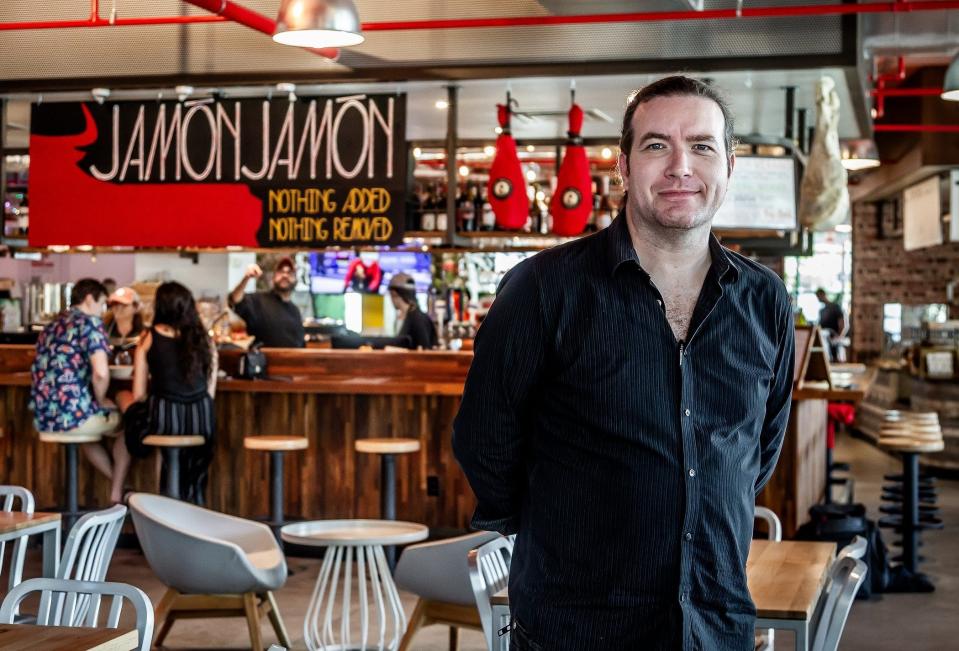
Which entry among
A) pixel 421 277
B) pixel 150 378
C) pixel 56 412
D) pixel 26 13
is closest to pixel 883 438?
pixel 150 378

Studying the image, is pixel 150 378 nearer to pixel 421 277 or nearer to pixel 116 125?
pixel 116 125

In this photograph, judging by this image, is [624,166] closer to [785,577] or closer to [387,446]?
[785,577]

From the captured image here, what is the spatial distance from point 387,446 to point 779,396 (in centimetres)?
511

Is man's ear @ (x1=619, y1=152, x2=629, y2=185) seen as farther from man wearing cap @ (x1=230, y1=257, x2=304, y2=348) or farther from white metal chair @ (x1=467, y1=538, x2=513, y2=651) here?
man wearing cap @ (x1=230, y1=257, x2=304, y2=348)

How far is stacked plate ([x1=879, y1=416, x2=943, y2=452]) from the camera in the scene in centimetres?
770

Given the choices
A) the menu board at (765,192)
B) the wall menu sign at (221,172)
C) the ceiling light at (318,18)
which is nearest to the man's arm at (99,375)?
the wall menu sign at (221,172)

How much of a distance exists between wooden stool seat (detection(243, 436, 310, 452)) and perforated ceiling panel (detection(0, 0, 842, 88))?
8.28ft

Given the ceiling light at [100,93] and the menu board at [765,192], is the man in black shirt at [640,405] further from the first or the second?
the ceiling light at [100,93]

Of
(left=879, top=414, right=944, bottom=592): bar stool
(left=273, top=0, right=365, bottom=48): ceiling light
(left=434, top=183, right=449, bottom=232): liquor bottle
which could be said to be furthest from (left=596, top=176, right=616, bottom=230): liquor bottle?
(left=273, top=0, right=365, bottom=48): ceiling light

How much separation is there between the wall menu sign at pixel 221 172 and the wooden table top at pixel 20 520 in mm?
3992

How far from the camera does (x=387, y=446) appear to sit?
24.3 feet

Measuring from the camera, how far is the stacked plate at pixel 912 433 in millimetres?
7699

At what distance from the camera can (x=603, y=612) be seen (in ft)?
6.93

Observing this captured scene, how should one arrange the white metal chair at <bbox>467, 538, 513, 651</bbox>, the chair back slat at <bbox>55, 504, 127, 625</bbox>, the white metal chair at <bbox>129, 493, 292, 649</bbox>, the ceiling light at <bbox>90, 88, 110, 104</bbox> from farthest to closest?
the ceiling light at <bbox>90, 88, 110, 104</bbox> < the white metal chair at <bbox>129, 493, 292, 649</bbox> < the chair back slat at <bbox>55, 504, 127, 625</bbox> < the white metal chair at <bbox>467, 538, 513, 651</bbox>
